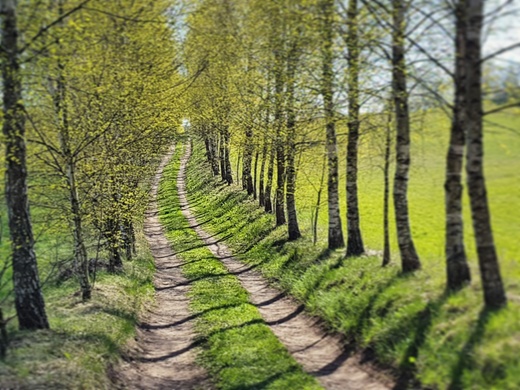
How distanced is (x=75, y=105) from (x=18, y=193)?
345cm

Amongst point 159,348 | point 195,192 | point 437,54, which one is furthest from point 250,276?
point 195,192

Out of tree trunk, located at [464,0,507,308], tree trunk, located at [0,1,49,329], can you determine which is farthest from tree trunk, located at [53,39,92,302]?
tree trunk, located at [464,0,507,308]

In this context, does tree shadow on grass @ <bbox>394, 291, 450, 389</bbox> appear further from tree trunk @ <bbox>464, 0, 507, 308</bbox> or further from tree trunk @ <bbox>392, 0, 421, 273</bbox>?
tree trunk @ <bbox>392, 0, 421, 273</bbox>

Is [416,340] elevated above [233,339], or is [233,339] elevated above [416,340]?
[416,340]

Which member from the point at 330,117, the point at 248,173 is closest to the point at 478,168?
the point at 330,117

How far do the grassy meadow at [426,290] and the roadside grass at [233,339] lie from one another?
174cm

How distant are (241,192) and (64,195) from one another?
22.8m

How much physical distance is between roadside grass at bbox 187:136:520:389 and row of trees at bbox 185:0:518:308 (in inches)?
23.8

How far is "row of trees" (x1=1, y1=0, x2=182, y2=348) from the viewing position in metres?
9.62

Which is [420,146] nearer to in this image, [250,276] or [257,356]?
[257,356]

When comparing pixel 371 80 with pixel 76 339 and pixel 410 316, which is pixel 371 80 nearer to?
pixel 410 316

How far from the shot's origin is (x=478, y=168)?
885cm

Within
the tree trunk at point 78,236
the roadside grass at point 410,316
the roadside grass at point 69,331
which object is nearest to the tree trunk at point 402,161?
the roadside grass at point 410,316

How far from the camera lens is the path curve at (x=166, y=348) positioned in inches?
431
